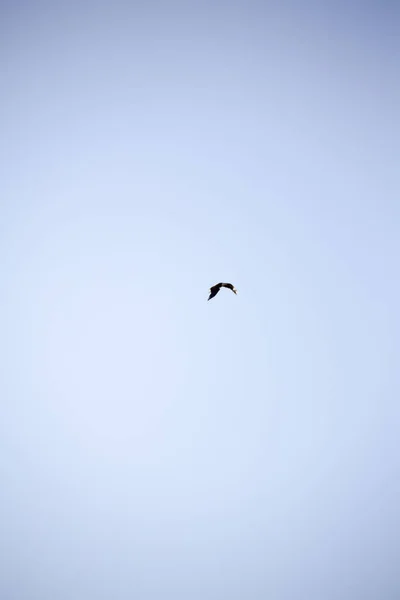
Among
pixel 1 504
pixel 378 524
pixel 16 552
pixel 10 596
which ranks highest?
pixel 378 524

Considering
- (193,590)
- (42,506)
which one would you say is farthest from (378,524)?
(42,506)

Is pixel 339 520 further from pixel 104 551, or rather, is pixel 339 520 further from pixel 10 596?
pixel 10 596

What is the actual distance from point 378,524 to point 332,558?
15.5m

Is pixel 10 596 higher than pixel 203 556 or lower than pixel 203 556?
lower

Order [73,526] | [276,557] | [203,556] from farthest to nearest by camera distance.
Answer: [73,526], [203,556], [276,557]

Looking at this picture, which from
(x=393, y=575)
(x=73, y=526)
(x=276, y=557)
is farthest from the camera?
(x=73, y=526)

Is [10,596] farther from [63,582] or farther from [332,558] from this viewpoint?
[332,558]

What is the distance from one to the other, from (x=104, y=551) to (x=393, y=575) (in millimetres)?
86417

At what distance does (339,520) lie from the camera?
14775cm

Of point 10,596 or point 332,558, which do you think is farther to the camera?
point 332,558

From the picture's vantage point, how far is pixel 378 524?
129875 mm

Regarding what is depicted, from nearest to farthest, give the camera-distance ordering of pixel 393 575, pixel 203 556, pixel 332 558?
1. pixel 393 575
2. pixel 332 558
3. pixel 203 556

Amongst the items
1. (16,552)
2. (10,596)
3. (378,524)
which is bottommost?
(10,596)

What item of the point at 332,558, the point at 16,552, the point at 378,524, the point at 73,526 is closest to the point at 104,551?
the point at 73,526
